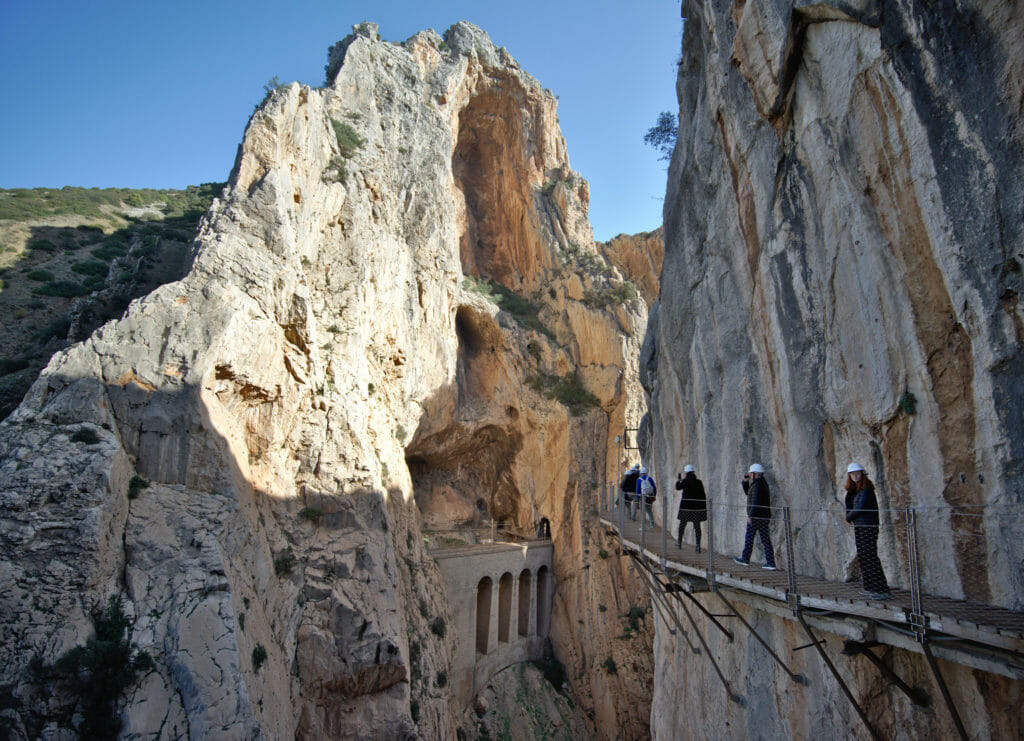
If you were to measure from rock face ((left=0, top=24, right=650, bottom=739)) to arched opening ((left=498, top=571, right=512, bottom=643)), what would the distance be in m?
3.23

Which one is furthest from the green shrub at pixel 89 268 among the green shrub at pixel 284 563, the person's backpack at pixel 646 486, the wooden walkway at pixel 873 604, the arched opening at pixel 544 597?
the wooden walkway at pixel 873 604

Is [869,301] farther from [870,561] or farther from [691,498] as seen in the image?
[691,498]

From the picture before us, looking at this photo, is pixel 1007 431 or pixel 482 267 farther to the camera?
pixel 482 267

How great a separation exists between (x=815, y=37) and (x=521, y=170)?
29.8 m

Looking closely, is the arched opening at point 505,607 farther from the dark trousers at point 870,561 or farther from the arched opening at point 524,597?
the dark trousers at point 870,561

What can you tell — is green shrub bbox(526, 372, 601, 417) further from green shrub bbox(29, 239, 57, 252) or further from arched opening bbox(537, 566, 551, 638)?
green shrub bbox(29, 239, 57, 252)

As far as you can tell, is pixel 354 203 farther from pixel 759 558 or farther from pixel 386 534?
pixel 759 558

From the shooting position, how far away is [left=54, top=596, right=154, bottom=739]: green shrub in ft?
26.6

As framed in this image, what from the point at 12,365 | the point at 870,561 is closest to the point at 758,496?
the point at 870,561

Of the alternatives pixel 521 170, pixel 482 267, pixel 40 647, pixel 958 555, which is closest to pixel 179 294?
pixel 40 647

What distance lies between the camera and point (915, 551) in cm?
445

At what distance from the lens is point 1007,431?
4801 millimetres

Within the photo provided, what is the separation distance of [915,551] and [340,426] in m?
15.0

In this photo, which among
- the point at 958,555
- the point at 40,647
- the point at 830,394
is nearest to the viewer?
the point at 958,555
